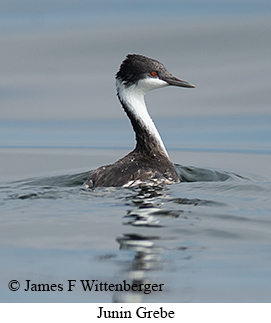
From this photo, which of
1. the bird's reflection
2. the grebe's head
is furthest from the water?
the grebe's head

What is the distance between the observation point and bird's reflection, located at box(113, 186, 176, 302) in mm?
5645

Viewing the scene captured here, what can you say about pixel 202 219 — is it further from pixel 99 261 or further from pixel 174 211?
pixel 99 261

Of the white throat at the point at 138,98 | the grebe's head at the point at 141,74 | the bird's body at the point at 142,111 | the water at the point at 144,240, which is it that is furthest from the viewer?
the white throat at the point at 138,98

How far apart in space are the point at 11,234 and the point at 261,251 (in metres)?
2.05

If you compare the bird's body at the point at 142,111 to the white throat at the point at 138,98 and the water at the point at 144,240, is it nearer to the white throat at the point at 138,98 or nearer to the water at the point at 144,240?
the white throat at the point at 138,98

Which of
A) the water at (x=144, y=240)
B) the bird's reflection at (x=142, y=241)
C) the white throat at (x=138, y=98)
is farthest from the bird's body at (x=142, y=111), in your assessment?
the bird's reflection at (x=142, y=241)

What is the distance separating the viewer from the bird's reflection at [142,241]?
564cm

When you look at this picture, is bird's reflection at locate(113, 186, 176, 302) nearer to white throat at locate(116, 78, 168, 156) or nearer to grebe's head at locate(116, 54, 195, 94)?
white throat at locate(116, 78, 168, 156)

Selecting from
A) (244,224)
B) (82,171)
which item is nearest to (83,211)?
(244,224)

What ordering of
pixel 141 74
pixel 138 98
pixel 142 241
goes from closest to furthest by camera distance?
pixel 142 241 → pixel 141 74 → pixel 138 98

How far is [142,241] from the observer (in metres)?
6.45

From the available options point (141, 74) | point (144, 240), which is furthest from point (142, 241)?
point (141, 74)

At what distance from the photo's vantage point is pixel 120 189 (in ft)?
26.8

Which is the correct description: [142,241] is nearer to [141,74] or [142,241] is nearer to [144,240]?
[144,240]
